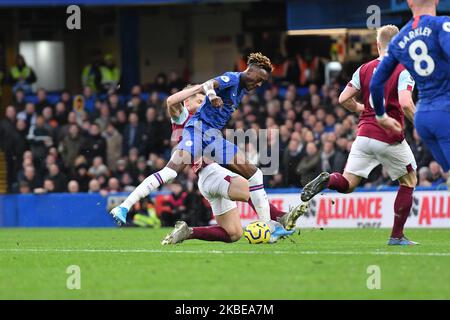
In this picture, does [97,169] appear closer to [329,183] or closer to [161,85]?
[161,85]

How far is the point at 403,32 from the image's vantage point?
35.2ft

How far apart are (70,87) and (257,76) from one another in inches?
775

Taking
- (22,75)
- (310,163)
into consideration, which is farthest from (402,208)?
(22,75)

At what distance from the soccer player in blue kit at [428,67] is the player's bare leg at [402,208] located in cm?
209

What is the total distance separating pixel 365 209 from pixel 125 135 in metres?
6.52

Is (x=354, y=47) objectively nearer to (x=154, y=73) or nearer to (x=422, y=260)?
(x=154, y=73)

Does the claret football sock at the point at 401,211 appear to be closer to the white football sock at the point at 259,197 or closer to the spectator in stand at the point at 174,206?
the white football sock at the point at 259,197

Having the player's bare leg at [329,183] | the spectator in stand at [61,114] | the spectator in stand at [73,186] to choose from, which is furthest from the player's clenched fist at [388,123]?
the spectator in stand at [61,114]

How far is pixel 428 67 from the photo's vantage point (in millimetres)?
10586

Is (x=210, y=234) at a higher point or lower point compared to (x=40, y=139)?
higher

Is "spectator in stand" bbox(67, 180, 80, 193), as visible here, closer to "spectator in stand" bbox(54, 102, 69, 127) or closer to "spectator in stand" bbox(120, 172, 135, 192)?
"spectator in stand" bbox(120, 172, 135, 192)

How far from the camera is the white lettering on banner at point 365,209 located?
66.3 feet

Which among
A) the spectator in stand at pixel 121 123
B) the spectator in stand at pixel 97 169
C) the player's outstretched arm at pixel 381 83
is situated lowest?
the spectator in stand at pixel 97 169
